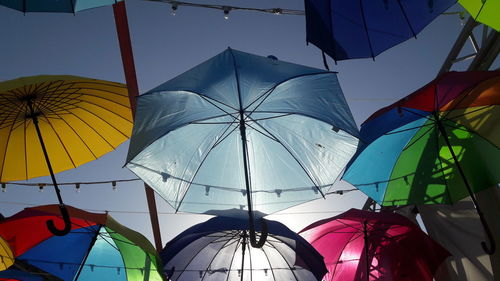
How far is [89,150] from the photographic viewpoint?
15.4 ft

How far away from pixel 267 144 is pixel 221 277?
7.46 ft

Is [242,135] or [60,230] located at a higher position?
[242,135]

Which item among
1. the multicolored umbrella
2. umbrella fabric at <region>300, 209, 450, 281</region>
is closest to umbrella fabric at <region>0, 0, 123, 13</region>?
the multicolored umbrella

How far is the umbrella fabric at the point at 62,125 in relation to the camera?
4117mm

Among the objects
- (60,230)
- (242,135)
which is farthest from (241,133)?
(60,230)

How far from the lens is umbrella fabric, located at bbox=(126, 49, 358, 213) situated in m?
3.39

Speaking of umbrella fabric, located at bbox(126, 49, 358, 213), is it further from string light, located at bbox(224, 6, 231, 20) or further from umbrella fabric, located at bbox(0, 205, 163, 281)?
string light, located at bbox(224, 6, 231, 20)

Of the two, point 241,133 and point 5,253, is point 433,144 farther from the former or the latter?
point 5,253

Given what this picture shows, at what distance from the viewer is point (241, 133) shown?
3.70 m

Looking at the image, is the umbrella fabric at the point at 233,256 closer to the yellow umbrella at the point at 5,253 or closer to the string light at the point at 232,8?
the yellow umbrella at the point at 5,253

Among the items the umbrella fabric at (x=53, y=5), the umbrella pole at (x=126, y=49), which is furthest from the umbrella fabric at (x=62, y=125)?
the umbrella fabric at (x=53, y=5)

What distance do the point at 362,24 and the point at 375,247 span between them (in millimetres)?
3053

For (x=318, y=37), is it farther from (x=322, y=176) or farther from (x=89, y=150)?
(x=89, y=150)

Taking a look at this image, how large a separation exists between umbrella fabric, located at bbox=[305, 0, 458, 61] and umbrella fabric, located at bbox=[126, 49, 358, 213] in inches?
16.7
